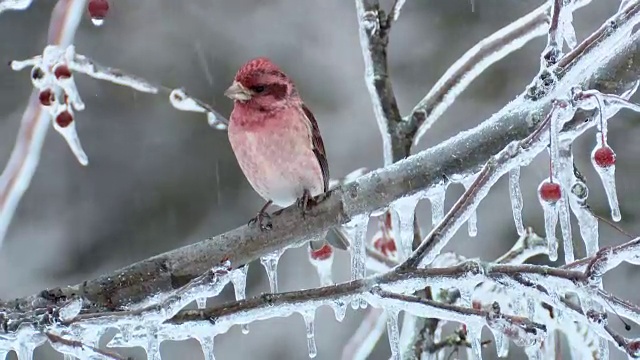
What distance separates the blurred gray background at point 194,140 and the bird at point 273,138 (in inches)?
149

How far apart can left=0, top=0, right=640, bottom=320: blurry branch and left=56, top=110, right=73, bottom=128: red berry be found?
37.3 inches

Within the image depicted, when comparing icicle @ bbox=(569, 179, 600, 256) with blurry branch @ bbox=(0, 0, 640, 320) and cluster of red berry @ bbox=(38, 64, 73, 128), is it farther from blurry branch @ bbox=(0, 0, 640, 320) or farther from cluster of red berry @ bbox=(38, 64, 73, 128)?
cluster of red berry @ bbox=(38, 64, 73, 128)

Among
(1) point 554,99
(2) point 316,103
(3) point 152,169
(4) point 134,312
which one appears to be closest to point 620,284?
(2) point 316,103

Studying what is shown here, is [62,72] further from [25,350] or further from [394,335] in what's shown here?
[394,335]

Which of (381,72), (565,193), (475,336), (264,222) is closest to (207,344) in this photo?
(264,222)

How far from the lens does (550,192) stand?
1.98 m

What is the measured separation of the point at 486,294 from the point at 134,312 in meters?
1.38

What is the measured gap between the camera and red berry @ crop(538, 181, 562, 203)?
197 cm

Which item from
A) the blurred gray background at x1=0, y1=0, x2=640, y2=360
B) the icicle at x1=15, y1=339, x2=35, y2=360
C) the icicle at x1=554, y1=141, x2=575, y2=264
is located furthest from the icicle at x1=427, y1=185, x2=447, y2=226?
the blurred gray background at x1=0, y1=0, x2=640, y2=360

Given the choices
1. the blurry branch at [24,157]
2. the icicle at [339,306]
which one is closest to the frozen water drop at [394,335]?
the icicle at [339,306]

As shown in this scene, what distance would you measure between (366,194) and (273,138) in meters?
0.70

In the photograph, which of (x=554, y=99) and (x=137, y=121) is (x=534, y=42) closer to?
(x=137, y=121)

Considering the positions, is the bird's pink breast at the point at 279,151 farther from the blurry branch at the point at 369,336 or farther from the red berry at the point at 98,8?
the blurry branch at the point at 369,336

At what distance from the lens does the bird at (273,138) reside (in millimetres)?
2764
